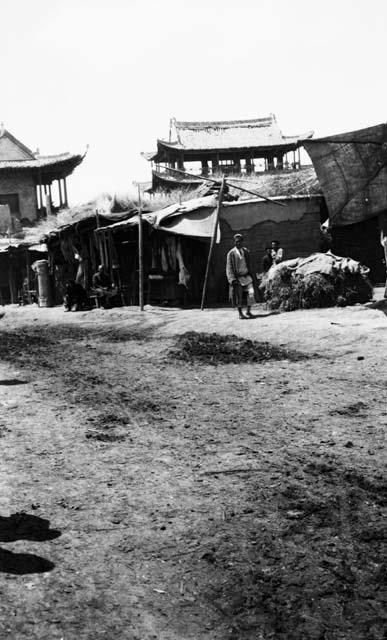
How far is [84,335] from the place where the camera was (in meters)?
12.0

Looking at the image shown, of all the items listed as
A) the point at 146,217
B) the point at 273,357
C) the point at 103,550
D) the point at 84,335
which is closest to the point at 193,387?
the point at 273,357

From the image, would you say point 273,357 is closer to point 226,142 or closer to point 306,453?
point 306,453

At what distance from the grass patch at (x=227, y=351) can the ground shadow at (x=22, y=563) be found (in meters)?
4.97

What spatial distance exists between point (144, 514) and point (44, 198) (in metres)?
38.7

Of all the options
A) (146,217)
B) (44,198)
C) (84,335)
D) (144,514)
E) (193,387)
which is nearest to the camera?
(144,514)

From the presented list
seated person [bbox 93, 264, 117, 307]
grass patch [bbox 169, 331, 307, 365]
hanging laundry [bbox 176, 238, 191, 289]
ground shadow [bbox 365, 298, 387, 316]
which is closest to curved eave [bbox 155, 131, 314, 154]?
seated person [bbox 93, 264, 117, 307]

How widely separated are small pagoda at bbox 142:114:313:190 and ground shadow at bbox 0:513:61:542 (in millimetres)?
36598

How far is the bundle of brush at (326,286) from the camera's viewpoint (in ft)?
41.0

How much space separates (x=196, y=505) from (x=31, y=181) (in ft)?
125

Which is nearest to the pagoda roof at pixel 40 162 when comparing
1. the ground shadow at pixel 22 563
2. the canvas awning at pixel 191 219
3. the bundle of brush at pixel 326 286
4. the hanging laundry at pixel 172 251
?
the hanging laundry at pixel 172 251

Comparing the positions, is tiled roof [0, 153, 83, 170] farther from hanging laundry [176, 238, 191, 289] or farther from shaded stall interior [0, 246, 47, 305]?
hanging laundry [176, 238, 191, 289]

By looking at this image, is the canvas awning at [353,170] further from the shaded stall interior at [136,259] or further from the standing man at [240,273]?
the shaded stall interior at [136,259]

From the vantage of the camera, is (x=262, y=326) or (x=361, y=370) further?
(x=262, y=326)

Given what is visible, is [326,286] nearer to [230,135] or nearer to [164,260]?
[164,260]
